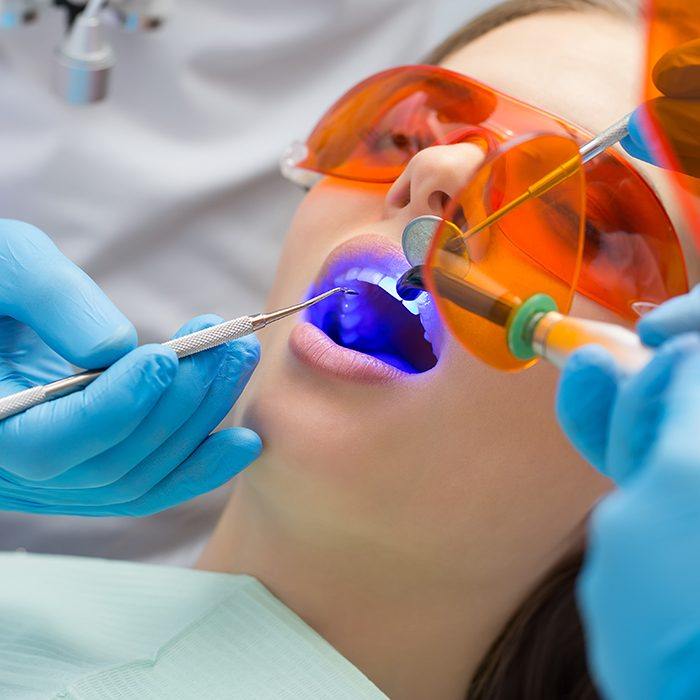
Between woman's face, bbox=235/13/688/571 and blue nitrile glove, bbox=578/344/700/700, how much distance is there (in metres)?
0.55

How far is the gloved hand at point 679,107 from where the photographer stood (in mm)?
1087

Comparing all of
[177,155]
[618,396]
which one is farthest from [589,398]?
[177,155]

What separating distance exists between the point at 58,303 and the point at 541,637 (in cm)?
86

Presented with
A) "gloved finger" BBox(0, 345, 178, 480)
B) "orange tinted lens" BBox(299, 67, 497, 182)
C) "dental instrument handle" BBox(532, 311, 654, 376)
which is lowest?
"gloved finger" BBox(0, 345, 178, 480)

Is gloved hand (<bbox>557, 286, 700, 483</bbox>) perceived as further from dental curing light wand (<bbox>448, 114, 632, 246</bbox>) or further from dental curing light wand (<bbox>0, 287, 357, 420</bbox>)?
dental curing light wand (<bbox>0, 287, 357, 420</bbox>)

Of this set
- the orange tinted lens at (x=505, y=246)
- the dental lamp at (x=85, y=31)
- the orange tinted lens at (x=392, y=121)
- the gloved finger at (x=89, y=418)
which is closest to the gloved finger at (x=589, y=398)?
the orange tinted lens at (x=505, y=246)

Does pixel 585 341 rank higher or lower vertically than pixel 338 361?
higher

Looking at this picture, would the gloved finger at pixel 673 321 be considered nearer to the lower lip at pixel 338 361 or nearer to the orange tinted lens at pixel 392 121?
the lower lip at pixel 338 361

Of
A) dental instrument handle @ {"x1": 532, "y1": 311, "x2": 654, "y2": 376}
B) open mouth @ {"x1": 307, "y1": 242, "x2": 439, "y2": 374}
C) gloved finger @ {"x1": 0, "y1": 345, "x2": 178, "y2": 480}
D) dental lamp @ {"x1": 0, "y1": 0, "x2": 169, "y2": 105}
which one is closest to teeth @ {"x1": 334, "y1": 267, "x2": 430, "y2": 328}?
open mouth @ {"x1": 307, "y1": 242, "x2": 439, "y2": 374}

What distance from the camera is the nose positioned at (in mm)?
1216

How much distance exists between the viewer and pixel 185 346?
119 centimetres

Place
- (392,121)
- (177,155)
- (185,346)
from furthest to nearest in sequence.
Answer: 1. (177,155)
2. (392,121)
3. (185,346)

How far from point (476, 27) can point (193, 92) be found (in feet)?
2.26

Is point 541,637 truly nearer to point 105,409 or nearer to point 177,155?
point 105,409
